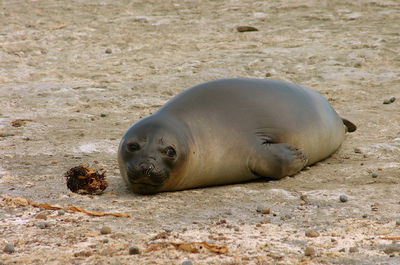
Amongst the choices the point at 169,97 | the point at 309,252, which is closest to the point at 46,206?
the point at 309,252

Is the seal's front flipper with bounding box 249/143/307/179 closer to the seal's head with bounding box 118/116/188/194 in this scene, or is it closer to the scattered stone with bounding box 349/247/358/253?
the seal's head with bounding box 118/116/188/194

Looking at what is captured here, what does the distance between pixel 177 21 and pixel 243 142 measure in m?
6.24

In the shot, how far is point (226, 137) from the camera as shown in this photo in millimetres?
4238

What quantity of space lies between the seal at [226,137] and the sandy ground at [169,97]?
13cm

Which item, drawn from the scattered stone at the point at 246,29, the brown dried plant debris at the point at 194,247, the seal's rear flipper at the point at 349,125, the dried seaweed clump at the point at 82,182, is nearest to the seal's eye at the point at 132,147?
the dried seaweed clump at the point at 82,182

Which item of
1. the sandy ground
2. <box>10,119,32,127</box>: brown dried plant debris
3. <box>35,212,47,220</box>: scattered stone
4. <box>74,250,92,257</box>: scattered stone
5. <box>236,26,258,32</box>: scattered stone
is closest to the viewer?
<box>74,250,92,257</box>: scattered stone

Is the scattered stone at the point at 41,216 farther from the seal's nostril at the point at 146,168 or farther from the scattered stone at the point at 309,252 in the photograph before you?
the scattered stone at the point at 309,252

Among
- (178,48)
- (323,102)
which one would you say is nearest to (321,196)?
(323,102)

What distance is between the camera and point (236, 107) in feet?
14.5

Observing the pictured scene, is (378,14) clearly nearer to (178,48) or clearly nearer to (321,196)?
(178,48)

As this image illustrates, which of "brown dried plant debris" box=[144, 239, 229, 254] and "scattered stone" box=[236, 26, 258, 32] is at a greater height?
"brown dried plant debris" box=[144, 239, 229, 254]

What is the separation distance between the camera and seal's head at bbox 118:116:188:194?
3.74 m

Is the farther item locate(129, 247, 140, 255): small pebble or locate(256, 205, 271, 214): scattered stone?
locate(256, 205, 271, 214): scattered stone

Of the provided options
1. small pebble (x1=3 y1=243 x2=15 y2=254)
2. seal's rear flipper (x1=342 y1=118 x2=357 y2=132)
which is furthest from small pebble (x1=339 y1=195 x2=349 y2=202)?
seal's rear flipper (x1=342 y1=118 x2=357 y2=132)
